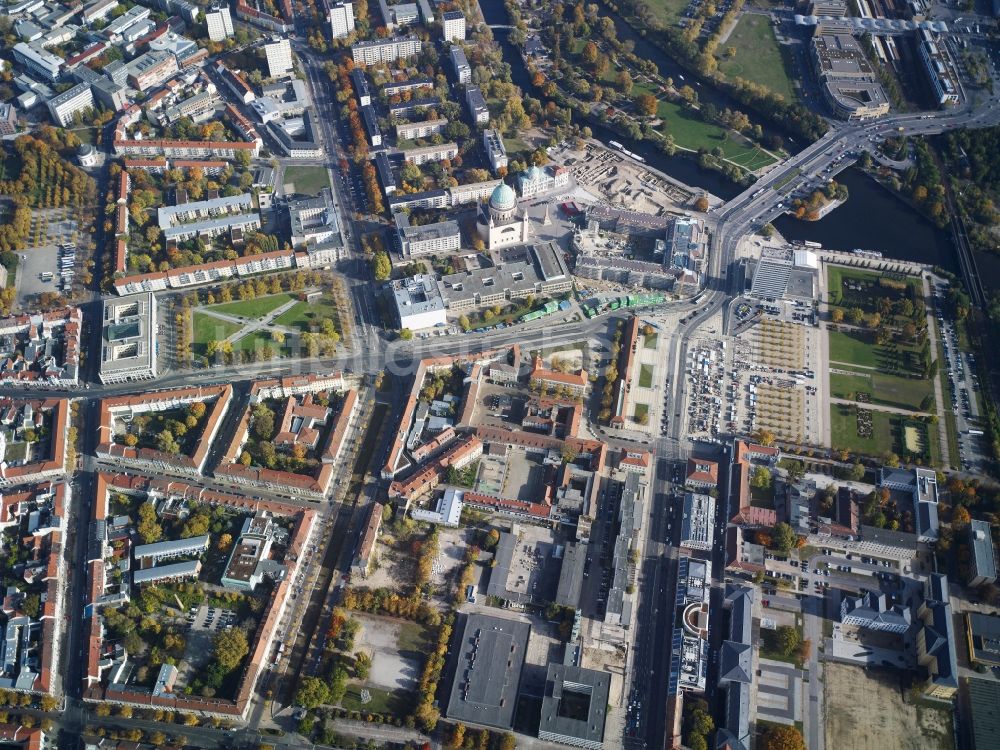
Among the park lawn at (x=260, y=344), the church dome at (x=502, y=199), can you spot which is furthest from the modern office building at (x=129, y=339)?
the church dome at (x=502, y=199)

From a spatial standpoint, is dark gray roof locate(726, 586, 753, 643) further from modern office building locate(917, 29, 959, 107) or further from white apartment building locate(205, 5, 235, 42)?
white apartment building locate(205, 5, 235, 42)

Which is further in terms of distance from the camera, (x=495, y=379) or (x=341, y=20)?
(x=341, y=20)

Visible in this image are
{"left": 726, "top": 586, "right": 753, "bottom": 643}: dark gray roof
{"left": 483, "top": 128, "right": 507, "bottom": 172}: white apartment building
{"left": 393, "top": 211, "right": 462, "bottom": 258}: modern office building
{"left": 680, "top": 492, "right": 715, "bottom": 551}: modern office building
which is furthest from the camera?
{"left": 483, "top": 128, "right": 507, "bottom": 172}: white apartment building

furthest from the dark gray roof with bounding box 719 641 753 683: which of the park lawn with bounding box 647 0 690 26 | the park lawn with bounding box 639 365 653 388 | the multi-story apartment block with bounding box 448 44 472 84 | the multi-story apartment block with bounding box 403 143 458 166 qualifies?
the park lawn with bounding box 647 0 690 26

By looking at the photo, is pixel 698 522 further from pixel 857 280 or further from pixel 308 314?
pixel 308 314

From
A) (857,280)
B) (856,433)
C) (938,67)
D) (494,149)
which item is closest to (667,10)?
(938,67)
